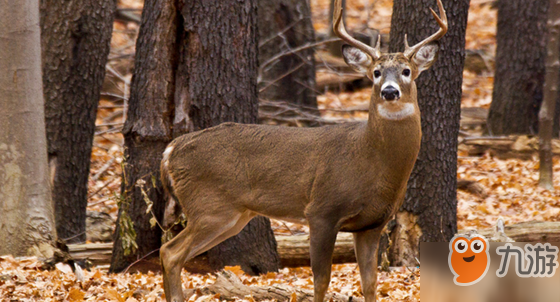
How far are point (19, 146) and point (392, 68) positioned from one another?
11.7ft

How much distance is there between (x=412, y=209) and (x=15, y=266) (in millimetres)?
3864

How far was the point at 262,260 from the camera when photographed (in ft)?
23.8

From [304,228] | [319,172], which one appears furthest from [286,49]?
[319,172]

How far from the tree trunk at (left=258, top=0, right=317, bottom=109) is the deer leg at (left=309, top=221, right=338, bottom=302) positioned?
8.98 m

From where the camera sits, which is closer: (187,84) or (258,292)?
(258,292)

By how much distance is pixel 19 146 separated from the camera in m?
6.41

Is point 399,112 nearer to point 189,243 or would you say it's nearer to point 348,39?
point 348,39

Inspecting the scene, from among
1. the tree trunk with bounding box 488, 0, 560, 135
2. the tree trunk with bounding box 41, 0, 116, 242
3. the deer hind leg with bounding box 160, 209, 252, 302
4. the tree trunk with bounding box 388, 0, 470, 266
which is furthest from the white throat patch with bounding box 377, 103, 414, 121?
Answer: the tree trunk with bounding box 488, 0, 560, 135

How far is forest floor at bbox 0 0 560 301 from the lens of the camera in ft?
19.0

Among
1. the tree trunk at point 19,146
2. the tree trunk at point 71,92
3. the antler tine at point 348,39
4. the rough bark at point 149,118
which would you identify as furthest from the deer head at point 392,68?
the tree trunk at point 71,92

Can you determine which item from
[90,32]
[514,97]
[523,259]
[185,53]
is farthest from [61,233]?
[514,97]

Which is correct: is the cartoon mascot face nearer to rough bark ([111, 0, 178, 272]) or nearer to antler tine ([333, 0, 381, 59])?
antler tine ([333, 0, 381, 59])

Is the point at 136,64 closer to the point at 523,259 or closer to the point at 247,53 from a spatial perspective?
the point at 247,53

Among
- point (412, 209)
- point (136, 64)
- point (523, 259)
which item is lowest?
point (412, 209)
